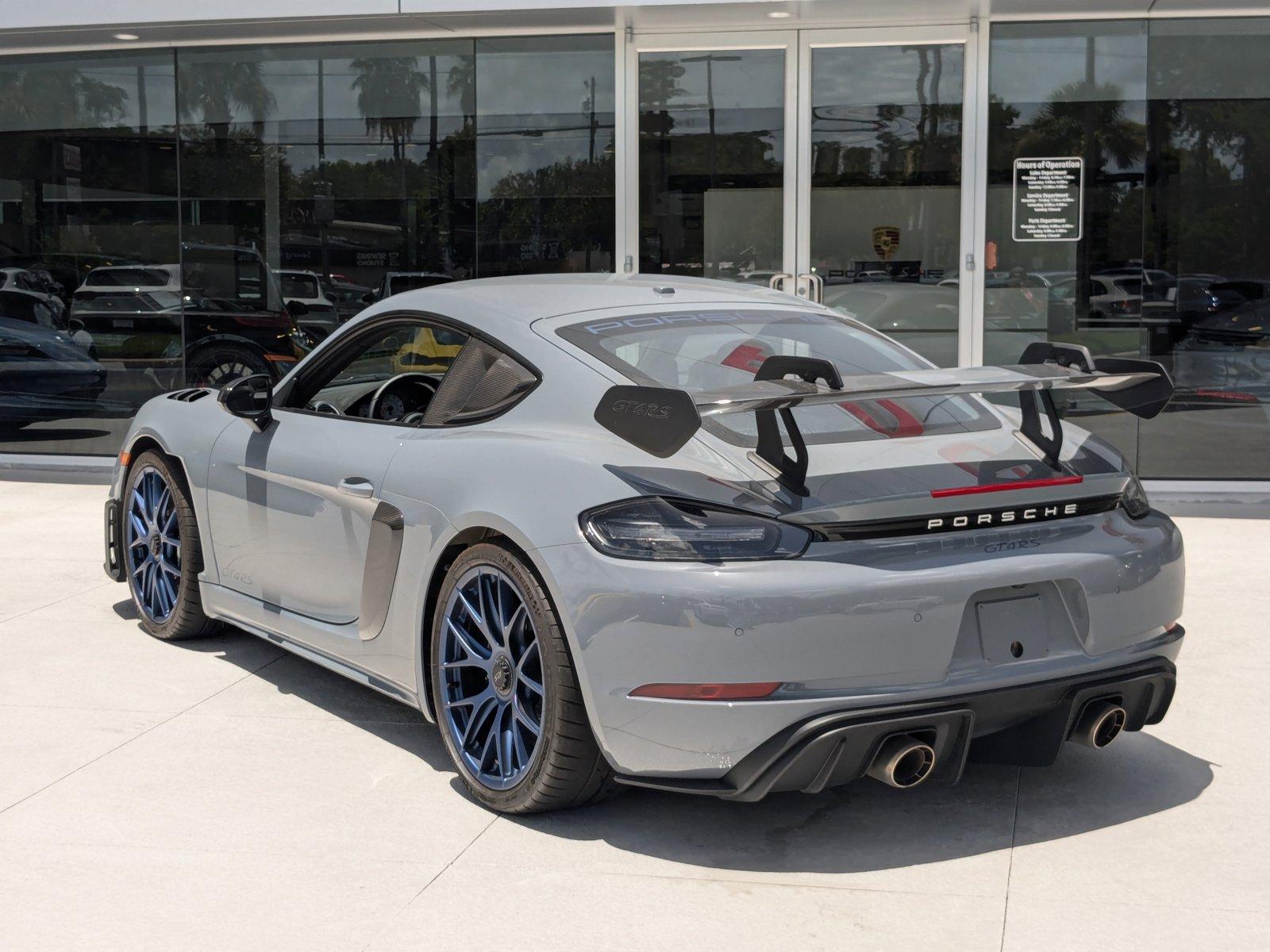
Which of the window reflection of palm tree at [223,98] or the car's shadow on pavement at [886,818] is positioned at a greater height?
the window reflection of palm tree at [223,98]

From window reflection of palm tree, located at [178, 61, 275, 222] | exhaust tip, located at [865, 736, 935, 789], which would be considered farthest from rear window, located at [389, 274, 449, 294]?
A: exhaust tip, located at [865, 736, 935, 789]

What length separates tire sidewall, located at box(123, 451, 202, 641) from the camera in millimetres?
5664

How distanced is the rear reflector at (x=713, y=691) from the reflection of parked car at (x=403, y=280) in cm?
833

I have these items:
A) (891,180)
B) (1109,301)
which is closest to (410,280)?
(891,180)

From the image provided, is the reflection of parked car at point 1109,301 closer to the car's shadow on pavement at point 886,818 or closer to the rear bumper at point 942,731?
the car's shadow on pavement at point 886,818

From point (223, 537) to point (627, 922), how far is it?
8.74 feet

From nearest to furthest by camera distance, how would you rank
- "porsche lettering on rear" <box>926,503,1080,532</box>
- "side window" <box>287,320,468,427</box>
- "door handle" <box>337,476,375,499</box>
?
"porsche lettering on rear" <box>926,503,1080,532</box> < "door handle" <box>337,476,375,499</box> < "side window" <box>287,320,468,427</box>

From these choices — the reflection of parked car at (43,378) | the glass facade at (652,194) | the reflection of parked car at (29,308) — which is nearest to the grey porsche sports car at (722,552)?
the glass facade at (652,194)

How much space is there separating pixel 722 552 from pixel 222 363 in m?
9.30

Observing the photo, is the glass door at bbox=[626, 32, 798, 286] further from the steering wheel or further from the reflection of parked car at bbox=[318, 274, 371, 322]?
the steering wheel

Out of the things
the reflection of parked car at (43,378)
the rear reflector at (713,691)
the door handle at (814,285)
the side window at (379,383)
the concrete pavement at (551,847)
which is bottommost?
the concrete pavement at (551,847)

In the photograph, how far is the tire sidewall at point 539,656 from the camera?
12.2ft

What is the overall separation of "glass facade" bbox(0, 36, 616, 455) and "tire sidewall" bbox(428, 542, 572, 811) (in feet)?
23.8

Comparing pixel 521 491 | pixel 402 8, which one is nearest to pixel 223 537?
pixel 521 491
